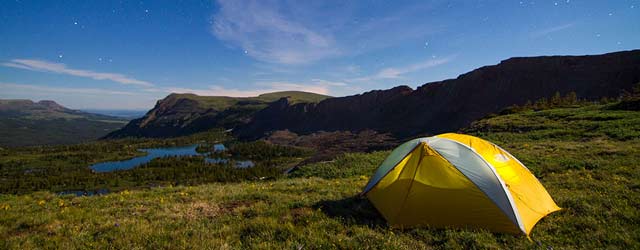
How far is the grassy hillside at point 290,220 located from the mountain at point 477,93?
66.9 metres

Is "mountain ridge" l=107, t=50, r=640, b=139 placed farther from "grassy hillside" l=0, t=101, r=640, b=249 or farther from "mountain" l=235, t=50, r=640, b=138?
"grassy hillside" l=0, t=101, r=640, b=249

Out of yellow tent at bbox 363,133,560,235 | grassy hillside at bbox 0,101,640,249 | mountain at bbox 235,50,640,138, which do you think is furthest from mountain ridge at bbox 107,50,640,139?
yellow tent at bbox 363,133,560,235

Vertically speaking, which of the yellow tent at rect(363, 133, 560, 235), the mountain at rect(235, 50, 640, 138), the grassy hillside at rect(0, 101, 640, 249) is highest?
the mountain at rect(235, 50, 640, 138)

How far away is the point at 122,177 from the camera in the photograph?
295 feet

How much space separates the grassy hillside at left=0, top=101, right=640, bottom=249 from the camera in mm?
5387

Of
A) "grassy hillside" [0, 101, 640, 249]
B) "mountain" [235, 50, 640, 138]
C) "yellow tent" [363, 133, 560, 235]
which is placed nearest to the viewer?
Result: "grassy hillside" [0, 101, 640, 249]

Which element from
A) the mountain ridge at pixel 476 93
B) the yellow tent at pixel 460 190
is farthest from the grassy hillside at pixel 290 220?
the mountain ridge at pixel 476 93

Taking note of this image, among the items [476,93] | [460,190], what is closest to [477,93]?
[476,93]

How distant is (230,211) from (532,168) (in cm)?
1328

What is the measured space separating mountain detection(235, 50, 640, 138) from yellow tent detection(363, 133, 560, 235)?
68.3m

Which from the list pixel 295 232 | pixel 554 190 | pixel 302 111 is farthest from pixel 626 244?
pixel 302 111

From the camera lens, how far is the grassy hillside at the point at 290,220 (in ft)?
17.7

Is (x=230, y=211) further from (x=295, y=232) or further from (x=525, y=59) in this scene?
(x=525, y=59)

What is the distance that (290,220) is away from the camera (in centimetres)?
662
